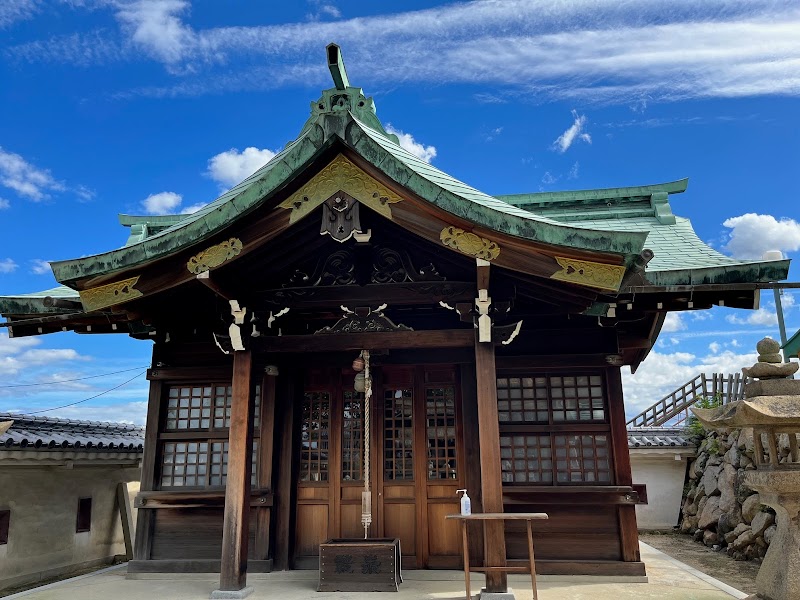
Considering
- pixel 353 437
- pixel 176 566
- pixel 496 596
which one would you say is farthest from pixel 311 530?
pixel 496 596

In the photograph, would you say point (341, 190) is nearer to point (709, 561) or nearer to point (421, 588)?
point (421, 588)

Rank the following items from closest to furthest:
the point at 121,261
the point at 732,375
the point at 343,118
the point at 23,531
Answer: the point at 343,118 < the point at 121,261 < the point at 23,531 < the point at 732,375

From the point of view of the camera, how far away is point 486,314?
22.6ft

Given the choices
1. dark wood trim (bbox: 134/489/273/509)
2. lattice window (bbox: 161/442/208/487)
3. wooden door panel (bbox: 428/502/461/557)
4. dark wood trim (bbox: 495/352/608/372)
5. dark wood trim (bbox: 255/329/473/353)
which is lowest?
wooden door panel (bbox: 428/502/461/557)

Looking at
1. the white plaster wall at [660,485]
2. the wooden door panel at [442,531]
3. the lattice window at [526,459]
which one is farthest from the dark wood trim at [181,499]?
the white plaster wall at [660,485]

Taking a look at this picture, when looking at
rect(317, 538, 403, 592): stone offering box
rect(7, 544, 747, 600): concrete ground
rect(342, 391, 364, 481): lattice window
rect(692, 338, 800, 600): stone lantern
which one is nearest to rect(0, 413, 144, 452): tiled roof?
rect(7, 544, 747, 600): concrete ground

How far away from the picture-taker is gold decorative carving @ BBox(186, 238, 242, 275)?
22.0 ft

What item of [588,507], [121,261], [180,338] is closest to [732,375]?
[588,507]

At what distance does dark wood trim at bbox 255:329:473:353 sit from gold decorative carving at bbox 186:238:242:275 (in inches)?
50.6

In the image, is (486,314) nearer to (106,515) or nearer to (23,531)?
(23,531)

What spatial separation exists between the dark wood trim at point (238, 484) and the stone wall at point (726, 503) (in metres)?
10.1

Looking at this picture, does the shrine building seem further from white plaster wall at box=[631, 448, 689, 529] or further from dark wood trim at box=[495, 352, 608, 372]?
white plaster wall at box=[631, 448, 689, 529]

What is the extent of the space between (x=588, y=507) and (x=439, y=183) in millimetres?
5032

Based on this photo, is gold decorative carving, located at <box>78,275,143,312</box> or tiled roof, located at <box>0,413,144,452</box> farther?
tiled roof, located at <box>0,413,144,452</box>
